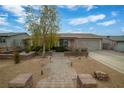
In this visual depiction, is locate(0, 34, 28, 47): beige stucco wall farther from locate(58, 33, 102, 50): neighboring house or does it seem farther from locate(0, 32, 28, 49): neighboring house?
locate(58, 33, 102, 50): neighboring house

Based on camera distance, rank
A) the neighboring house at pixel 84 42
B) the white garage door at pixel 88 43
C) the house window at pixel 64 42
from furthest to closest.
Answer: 1. the house window at pixel 64 42
2. the white garage door at pixel 88 43
3. the neighboring house at pixel 84 42

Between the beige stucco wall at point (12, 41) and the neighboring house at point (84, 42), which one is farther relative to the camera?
the beige stucco wall at point (12, 41)

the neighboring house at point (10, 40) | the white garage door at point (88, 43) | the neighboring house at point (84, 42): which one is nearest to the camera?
the neighboring house at point (84, 42)

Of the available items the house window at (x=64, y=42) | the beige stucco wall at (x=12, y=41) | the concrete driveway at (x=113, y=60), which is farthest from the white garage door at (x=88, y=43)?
the concrete driveway at (x=113, y=60)

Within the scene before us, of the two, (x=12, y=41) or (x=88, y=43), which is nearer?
(x=88, y=43)

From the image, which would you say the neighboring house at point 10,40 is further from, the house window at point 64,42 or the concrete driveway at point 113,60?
the concrete driveway at point 113,60

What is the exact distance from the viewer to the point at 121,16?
42.6 feet

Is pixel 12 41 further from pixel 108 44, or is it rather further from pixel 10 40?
pixel 108 44

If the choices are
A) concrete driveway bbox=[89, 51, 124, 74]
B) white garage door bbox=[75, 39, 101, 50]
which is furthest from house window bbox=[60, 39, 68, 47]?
concrete driveway bbox=[89, 51, 124, 74]

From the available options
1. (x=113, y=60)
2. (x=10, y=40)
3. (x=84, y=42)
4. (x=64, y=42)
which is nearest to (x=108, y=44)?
(x=84, y=42)
